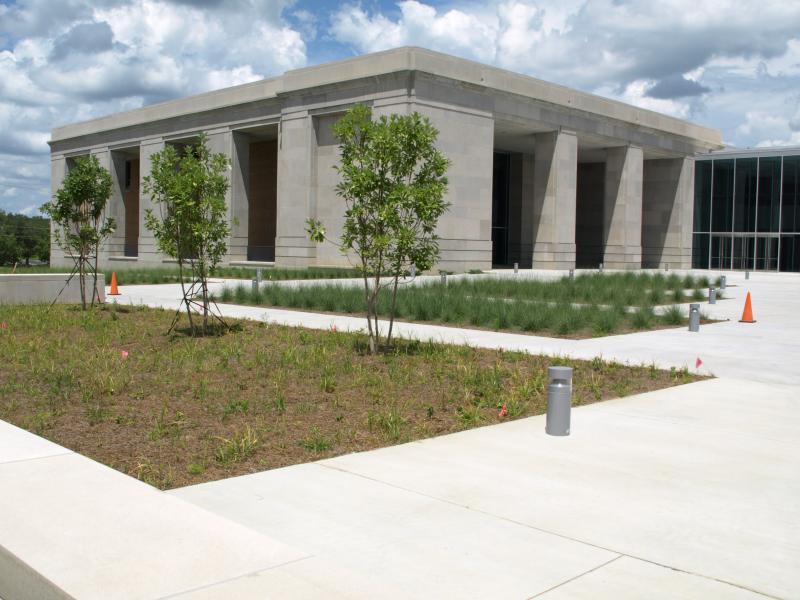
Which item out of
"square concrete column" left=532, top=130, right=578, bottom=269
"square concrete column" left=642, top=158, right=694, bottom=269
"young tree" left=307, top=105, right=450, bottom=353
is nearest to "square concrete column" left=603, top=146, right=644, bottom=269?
"square concrete column" left=532, top=130, right=578, bottom=269

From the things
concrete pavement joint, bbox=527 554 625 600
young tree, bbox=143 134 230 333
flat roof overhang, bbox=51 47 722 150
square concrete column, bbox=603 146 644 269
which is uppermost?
flat roof overhang, bbox=51 47 722 150

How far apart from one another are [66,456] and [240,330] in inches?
352

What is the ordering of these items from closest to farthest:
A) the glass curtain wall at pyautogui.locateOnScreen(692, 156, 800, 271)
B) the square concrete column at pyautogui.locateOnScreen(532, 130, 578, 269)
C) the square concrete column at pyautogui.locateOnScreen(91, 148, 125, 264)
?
the square concrete column at pyautogui.locateOnScreen(532, 130, 578, 269)
the glass curtain wall at pyautogui.locateOnScreen(692, 156, 800, 271)
the square concrete column at pyautogui.locateOnScreen(91, 148, 125, 264)

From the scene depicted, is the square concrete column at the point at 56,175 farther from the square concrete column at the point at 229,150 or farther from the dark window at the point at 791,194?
the dark window at the point at 791,194

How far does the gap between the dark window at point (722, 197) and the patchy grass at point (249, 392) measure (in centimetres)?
5307

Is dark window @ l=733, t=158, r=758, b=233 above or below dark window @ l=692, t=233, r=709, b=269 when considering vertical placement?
above

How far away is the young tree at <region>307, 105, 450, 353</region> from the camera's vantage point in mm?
11555

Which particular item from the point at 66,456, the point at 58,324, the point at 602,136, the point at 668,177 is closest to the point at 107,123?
the point at 602,136

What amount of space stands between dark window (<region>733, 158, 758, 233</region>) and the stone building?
2.82 metres

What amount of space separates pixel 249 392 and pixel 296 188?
34.4m

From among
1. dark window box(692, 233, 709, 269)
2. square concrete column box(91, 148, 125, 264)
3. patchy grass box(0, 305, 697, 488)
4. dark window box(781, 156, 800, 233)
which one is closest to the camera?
patchy grass box(0, 305, 697, 488)

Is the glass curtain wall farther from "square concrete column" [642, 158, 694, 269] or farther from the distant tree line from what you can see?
the distant tree line

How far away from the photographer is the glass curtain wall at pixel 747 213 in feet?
186

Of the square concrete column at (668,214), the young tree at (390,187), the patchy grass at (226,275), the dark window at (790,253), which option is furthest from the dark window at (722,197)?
the young tree at (390,187)
